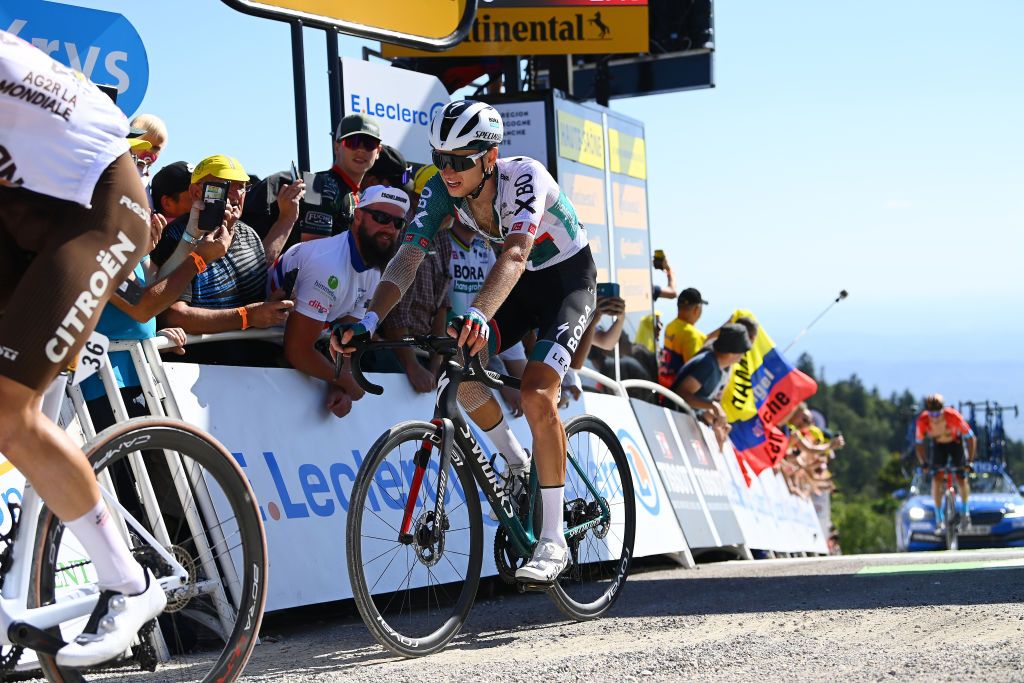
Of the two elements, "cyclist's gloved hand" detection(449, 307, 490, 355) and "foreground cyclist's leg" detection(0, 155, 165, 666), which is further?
"cyclist's gloved hand" detection(449, 307, 490, 355)

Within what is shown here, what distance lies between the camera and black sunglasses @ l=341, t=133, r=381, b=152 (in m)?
8.33

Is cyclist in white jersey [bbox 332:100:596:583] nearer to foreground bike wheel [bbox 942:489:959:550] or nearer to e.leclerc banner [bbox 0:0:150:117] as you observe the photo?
e.leclerc banner [bbox 0:0:150:117]

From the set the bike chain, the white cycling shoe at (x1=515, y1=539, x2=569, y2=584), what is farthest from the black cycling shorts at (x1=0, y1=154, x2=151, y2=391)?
the white cycling shoe at (x1=515, y1=539, x2=569, y2=584)

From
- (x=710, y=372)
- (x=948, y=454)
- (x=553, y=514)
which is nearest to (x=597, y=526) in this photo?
(x=553, y=514)

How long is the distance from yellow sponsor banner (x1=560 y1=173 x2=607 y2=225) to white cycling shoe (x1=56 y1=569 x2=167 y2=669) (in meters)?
9.69

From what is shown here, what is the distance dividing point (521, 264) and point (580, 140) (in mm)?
8044

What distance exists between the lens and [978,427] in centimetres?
3488

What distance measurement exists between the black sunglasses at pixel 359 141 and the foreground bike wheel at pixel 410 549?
292 cm

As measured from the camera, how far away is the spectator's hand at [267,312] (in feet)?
22.7

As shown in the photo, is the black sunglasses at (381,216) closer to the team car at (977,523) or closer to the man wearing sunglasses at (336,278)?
the man wearing sunglasses at (336,278)

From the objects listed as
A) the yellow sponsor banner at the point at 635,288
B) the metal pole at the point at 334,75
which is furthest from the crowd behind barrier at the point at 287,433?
the yellow sponsor banner at the point at 635,288

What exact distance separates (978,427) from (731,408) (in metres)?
22.7

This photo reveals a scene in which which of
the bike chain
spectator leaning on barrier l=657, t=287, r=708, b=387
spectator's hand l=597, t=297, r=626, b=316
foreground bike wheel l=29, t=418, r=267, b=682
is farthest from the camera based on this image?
spectator leaning on barrier l=657, t=287, r=708, b=387

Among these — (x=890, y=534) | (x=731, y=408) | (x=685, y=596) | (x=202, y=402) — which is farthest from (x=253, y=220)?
(x=890, y=534)
